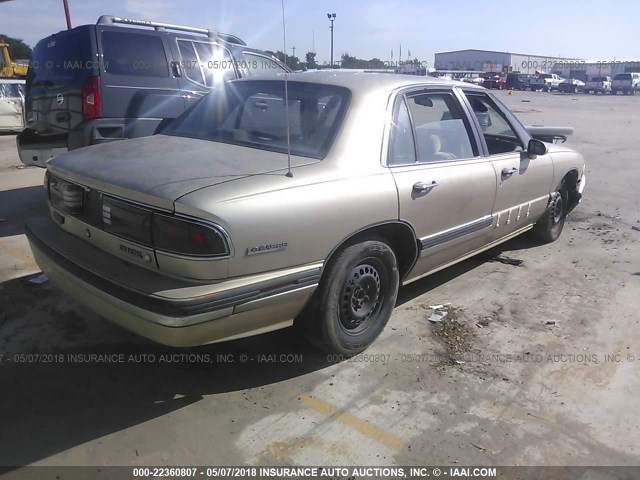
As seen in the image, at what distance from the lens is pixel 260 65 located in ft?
26.4

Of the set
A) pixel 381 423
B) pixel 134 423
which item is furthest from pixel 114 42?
pixel 381 423

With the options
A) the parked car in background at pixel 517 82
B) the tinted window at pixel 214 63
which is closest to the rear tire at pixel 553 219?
the tinted window at pixel 214 63

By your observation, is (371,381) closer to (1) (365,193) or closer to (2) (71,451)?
(1) (365,193)

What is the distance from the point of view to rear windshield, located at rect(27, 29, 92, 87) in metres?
5.81

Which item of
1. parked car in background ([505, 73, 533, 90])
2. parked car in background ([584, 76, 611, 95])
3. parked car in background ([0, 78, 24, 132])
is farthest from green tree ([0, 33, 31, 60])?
parked car in background ([584, 76, 611, 95])

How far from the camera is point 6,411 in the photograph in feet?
8.98

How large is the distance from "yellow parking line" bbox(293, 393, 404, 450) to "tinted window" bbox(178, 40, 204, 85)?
5.00 meters

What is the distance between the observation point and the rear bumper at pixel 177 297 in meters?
2.41

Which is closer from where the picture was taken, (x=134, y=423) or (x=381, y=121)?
(x=134, y=423)

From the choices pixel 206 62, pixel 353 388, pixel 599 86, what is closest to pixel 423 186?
pixel 353 388

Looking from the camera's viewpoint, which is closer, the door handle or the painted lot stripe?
the door handle

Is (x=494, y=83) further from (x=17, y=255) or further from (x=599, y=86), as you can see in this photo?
(x=17, y=255)

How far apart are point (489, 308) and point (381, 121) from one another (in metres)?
1.78

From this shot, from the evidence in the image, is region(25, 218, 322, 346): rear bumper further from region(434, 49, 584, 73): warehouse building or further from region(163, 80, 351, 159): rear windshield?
region(434, 49, 584, 73): warehouse building
